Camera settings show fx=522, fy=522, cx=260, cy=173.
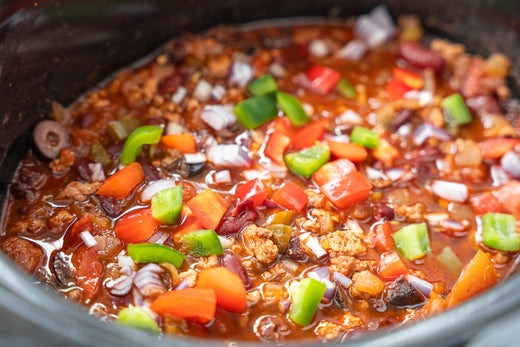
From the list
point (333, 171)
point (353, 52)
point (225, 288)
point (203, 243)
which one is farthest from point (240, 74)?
point (225, 288)

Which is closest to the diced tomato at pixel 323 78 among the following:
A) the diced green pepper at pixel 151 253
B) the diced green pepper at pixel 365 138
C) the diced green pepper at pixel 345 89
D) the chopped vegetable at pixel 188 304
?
the diced green pepper at pixel 345 89

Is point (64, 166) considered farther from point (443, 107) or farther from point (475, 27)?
point (475, 27)

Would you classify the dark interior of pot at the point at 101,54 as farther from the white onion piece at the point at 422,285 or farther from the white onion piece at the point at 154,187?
the white onion piece at the point at 154,187

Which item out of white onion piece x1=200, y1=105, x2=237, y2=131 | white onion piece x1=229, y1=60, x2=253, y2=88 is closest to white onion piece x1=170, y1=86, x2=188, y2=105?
white onion piece x1=200, y1=105, x2=237, y2=131

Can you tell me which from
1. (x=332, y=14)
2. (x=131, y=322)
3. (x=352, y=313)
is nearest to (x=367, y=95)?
(x=332, y=14)

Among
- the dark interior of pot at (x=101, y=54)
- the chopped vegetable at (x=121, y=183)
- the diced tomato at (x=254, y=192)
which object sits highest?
the dark interior of pot at (x=101, y=54)

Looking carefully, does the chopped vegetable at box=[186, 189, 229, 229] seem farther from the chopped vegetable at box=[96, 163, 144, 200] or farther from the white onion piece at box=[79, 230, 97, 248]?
the white onion piece at box=[79, 230, 97, 248]

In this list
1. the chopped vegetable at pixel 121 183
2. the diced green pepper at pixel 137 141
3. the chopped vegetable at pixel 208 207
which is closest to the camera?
the chopped vegetable at pixel 208 207

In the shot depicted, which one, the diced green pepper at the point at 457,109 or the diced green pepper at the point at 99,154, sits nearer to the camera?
the diced green pepper at the point at 99,154
